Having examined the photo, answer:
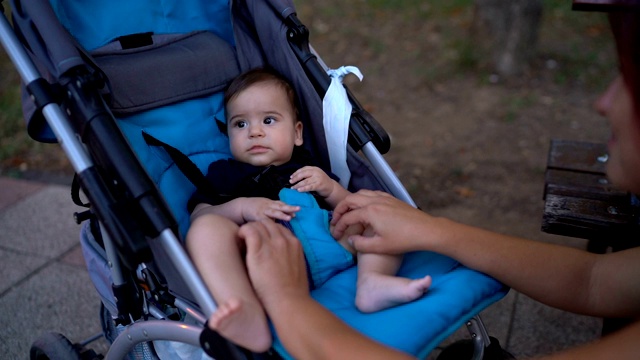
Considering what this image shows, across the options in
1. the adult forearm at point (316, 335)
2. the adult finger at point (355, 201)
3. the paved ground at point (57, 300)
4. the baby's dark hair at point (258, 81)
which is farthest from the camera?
the paved ground at point (57, 300)

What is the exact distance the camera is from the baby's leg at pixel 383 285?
172 cm

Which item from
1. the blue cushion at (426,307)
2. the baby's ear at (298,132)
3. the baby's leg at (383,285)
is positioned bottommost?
the blue cushion at (426,307)

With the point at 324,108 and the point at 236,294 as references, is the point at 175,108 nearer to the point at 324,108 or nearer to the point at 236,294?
the point at 324,108

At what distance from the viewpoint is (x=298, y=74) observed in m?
2.43

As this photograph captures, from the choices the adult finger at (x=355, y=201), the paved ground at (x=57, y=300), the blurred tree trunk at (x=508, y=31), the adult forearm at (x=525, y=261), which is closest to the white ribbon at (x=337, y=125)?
the adult finger at (x=355, y=201)

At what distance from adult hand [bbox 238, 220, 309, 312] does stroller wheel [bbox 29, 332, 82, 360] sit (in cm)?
97

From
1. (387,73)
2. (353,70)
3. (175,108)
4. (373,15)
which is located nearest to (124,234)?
(175,108)

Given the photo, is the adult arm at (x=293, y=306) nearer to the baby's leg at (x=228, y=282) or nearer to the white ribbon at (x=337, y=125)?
the baby's leg at (x=228, y=282)

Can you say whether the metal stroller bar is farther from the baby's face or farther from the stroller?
the baby's face

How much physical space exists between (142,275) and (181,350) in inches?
10.6

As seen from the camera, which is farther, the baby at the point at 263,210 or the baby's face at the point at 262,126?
the baby's face at the point at 262,126

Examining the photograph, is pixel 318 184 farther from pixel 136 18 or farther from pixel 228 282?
pixel 136 18

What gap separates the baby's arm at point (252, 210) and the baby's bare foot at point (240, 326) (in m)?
0.45

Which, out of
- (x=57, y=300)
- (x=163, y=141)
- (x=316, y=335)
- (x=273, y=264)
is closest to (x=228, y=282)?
(x=273, y=264)
